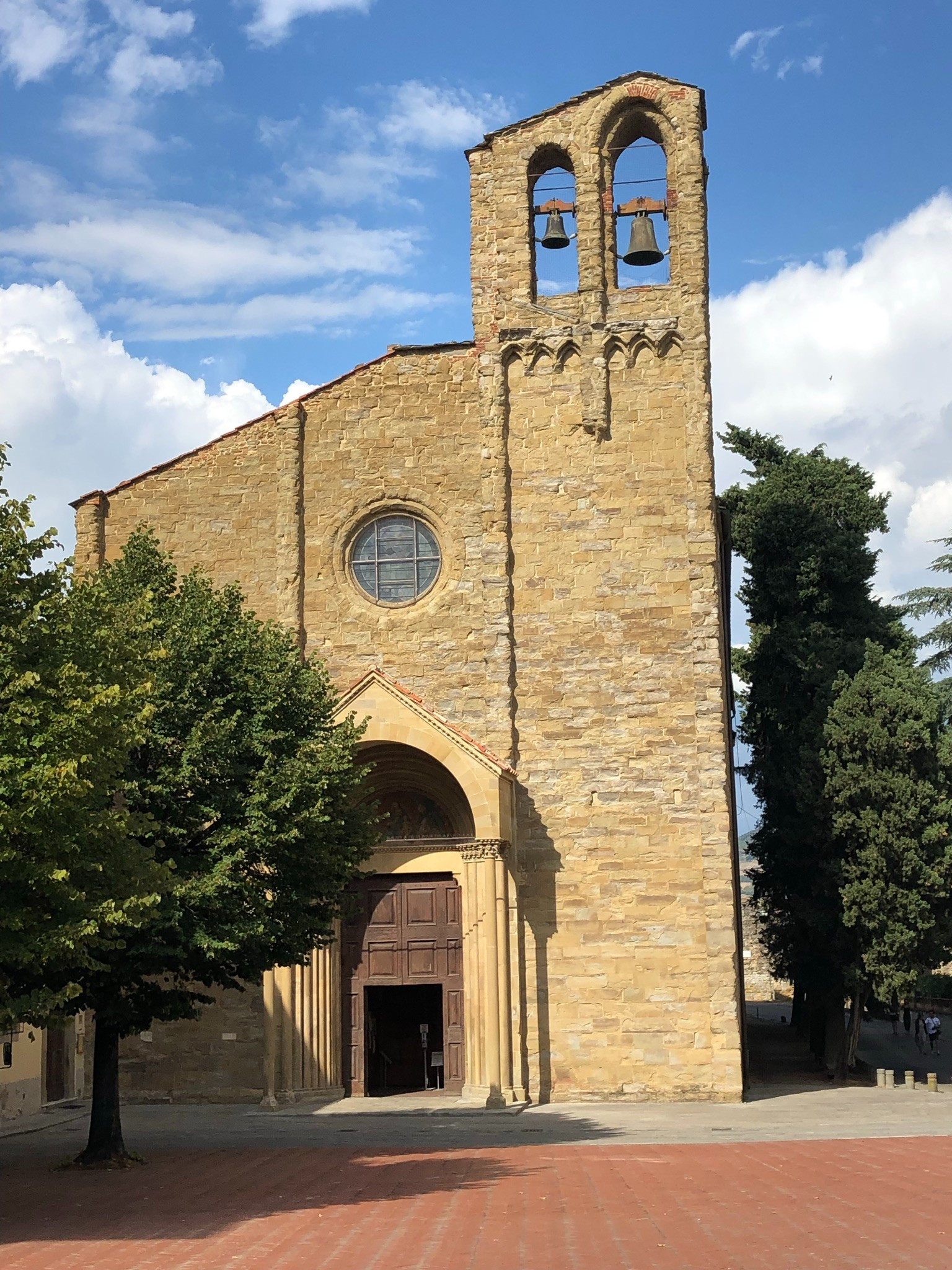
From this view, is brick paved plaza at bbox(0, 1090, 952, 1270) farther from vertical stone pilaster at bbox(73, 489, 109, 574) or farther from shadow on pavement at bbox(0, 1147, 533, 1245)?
vertical stone pilaster at bbox(73, 489, 109, 574)

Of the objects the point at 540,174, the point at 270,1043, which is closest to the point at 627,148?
the point at 540,174

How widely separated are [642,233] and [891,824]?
1203cm

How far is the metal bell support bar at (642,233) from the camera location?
24.9 m

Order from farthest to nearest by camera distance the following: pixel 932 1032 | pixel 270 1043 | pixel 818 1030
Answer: pixel 932 1032, pixel 818 1030, pixel 270 1043

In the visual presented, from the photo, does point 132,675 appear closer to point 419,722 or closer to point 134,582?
point 134,582

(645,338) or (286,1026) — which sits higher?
(645,338)

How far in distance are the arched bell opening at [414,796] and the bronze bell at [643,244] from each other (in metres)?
9.97

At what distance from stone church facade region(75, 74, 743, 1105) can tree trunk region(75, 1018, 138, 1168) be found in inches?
199

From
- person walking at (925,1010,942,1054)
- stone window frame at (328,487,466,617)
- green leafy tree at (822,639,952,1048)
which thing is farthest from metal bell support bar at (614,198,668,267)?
person walking at (925,1010,942,1054)

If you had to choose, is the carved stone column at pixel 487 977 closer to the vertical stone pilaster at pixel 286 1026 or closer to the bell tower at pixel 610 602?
the bell tower at pixel 610 602

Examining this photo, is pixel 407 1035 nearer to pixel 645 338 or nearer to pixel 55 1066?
pixel 55 1066

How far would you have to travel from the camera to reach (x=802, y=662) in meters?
29.5

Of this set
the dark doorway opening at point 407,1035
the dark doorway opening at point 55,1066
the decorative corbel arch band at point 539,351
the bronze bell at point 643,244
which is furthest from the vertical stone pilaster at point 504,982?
the bronze bell at point 643,244

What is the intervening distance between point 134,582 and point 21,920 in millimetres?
7231
